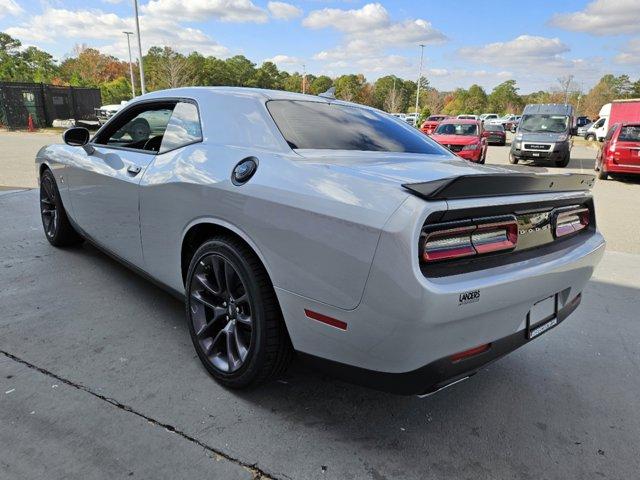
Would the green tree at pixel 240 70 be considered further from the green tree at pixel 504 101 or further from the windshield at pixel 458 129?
the windshield at pixel 458 129

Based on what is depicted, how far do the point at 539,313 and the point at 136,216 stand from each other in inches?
95.3

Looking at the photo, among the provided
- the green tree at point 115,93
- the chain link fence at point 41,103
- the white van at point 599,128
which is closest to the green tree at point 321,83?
the green tree at point 115,93

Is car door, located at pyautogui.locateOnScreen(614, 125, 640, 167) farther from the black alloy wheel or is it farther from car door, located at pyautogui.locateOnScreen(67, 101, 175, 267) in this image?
the black alloy wheel

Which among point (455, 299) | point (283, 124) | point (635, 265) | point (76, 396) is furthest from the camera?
point (635, 265)

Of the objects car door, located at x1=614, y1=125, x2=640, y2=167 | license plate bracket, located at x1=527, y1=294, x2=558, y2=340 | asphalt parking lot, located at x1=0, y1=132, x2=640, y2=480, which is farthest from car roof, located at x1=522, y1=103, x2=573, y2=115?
license plate bracket, located at x1=527, y1=294, x2=558, y2=340

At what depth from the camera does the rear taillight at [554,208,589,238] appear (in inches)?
96.4

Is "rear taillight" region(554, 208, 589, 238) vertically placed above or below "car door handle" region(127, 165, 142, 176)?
below

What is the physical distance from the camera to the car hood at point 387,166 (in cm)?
198

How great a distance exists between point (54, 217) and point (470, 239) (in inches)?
169

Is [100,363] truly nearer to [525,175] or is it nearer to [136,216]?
[136,216]

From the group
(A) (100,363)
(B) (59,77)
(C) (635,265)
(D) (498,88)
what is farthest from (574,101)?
(A) (100,363)

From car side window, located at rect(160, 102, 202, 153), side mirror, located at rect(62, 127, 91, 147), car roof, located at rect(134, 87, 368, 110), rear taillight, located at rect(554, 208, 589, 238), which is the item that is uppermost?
car roof, located at rect(134, 87, 368, 110)

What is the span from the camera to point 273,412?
237 cm

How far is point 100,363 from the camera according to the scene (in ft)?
8.94
